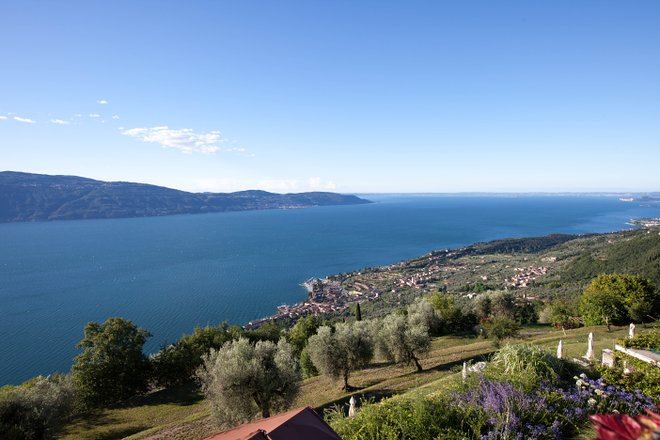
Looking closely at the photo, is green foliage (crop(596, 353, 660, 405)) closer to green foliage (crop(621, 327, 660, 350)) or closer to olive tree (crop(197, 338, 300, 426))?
green foliage (crop(621, 327, 660, 350))

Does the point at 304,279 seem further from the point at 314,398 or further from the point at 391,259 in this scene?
the point at 314,398

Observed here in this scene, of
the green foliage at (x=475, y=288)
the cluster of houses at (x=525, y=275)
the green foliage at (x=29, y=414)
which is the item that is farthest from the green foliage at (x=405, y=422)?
the cluster of houses at (x=525, y=275)

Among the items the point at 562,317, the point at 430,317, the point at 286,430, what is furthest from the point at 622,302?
the point at 286,430

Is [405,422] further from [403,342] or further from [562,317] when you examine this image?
[562,317]

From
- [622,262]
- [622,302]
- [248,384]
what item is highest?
[622,302]

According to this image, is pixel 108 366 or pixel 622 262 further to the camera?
pixel 622 262

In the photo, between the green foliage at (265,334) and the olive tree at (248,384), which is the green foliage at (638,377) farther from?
the green foliage at (265,334)

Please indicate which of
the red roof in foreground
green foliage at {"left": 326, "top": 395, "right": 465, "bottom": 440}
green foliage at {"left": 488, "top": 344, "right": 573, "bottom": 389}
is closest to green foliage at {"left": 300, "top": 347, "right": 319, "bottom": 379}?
green foliage at {"left": 488, "top": 344, "right": 573, "bottom": 389}
